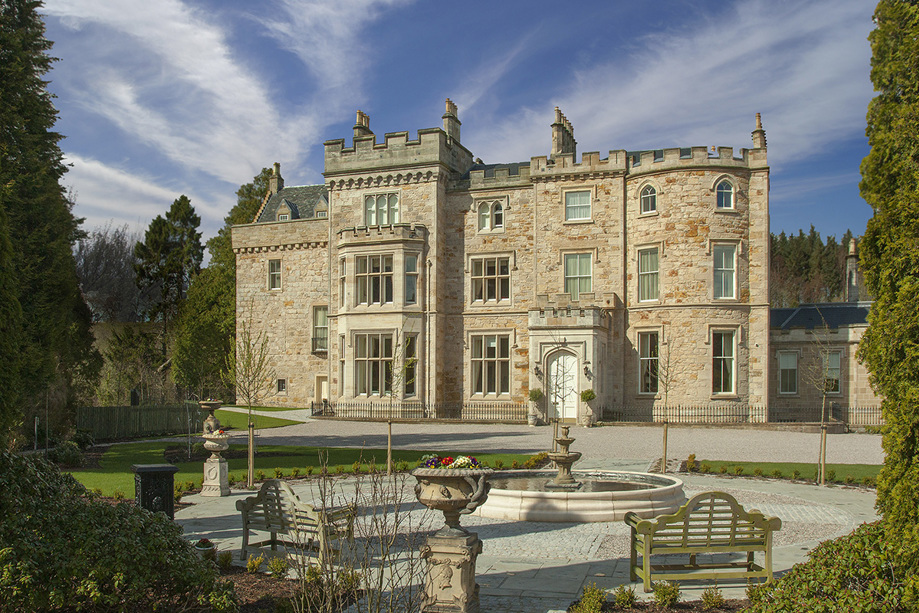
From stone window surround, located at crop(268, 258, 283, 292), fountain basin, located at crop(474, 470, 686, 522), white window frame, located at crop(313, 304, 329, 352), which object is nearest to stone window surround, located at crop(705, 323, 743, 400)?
fountain basin, located at crop(474, 470, 686, 522)

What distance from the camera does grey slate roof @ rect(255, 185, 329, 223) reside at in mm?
41406

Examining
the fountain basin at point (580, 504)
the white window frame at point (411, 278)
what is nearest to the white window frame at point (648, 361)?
the white window frame at point (411, 278)

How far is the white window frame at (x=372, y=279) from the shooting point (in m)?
33.6

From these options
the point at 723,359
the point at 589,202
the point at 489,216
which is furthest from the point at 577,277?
the point at 723,359

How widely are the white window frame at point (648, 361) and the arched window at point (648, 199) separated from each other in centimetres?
511

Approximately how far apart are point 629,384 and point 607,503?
19951mm

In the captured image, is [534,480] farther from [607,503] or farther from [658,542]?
[658,542]

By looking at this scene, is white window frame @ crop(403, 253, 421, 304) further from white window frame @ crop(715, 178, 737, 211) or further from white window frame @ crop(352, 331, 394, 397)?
white window frame @ crop(715, 178, 737, 211)

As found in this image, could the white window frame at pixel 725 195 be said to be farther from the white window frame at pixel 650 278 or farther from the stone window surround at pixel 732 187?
the white window frame at pixel 650 278

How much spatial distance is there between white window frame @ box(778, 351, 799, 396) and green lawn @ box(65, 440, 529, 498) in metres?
16.6

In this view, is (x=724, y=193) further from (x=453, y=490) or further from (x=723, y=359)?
(x=453, y=490)

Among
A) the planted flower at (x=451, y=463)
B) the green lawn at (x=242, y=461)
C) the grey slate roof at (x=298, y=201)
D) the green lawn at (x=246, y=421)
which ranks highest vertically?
the grey slate roof at (x=298, y=201)

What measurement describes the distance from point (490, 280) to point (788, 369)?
13204mm

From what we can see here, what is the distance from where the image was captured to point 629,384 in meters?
31.2
